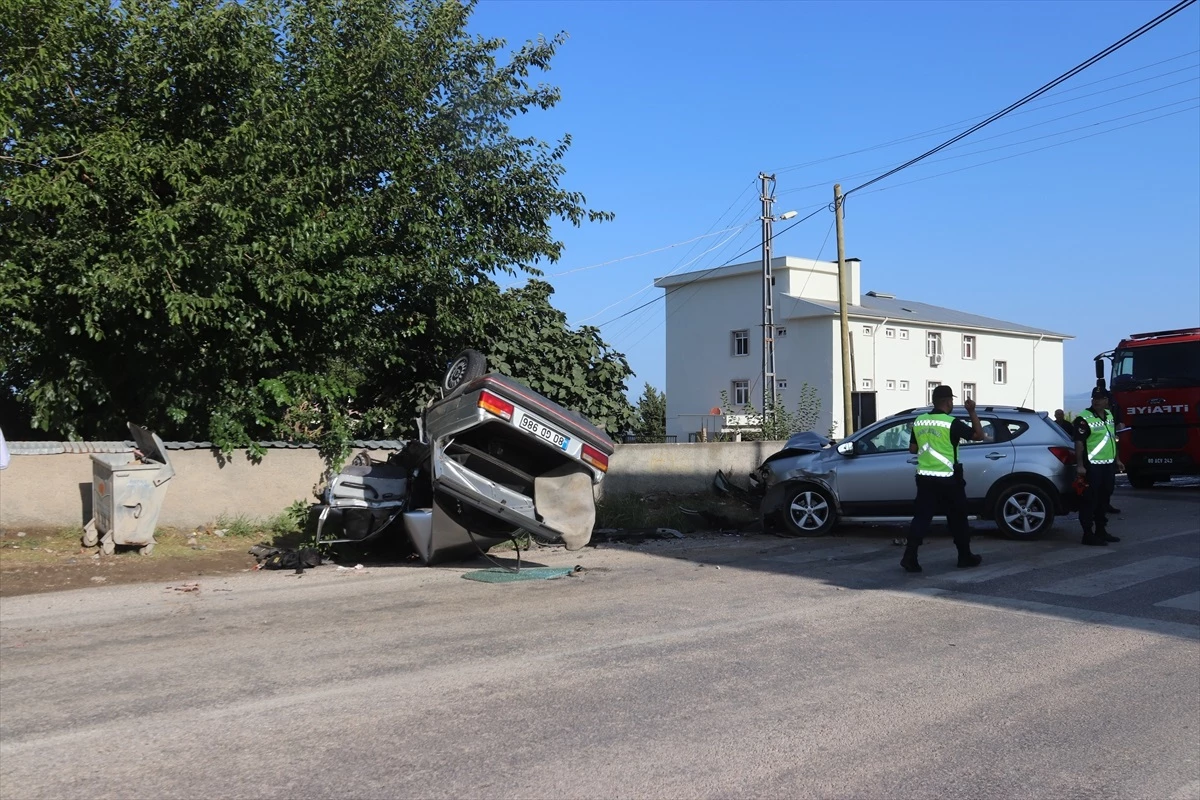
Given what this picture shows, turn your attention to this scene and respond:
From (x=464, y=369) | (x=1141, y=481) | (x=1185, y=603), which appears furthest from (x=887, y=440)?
(x=1141, y=481)

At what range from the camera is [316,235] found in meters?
11.3

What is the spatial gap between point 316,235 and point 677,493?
725 centimetres

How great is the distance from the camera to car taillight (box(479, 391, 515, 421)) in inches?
352

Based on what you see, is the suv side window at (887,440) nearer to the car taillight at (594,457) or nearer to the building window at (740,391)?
the car taillight at (594,457)

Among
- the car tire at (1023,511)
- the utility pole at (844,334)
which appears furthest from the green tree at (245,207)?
the utility pole at (844,334)

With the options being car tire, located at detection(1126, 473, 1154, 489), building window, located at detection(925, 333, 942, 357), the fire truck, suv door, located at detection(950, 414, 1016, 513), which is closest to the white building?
building window, located at detection(925, 333, 942, 357)

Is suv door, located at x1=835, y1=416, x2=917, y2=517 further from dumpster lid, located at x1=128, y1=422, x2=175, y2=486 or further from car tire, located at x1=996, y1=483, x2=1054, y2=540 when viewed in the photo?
dumpster lid, located at x1=128, y1=422, x2=175, y2=486

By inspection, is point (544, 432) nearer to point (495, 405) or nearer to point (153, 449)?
point (495, 405)

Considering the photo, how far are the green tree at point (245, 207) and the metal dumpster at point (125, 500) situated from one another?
113 centimetres

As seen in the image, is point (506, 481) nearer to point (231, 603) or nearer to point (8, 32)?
point (231, 603)

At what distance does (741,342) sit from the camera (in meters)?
47.3

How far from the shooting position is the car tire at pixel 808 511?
1249 cm

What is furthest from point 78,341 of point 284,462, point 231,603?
point 231,603

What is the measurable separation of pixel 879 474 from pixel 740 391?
34.7 m
